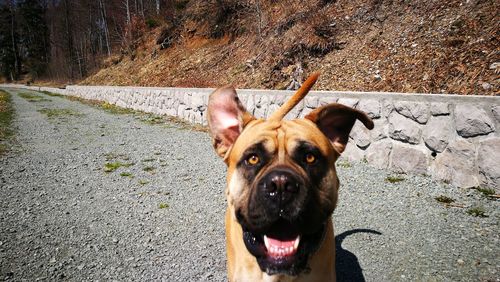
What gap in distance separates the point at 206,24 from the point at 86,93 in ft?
38.4

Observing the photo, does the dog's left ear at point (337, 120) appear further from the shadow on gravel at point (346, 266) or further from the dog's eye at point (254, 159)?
the shadow on gravel at point (346, 266)

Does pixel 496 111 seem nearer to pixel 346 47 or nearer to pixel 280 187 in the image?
pixel 280 187

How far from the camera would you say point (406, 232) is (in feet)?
12.0

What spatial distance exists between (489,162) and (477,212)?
2.44ft

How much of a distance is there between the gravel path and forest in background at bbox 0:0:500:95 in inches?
132

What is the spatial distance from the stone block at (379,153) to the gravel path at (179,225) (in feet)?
0.62

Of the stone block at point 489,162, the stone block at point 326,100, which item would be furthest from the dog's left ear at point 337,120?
the stone block at point 326,100

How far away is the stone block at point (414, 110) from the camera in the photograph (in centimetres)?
500

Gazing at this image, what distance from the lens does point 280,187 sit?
2.04 m

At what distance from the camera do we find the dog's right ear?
2.75 meters

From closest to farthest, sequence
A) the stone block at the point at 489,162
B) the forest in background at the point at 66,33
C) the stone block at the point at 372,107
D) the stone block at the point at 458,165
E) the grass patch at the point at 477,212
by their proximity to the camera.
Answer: the grass patch at the point at 477,212, the stone block at the point at 489,162, the stone block at the point at 458,165, the stone block at the point at 372,107, the forest in background at the point at 66,33

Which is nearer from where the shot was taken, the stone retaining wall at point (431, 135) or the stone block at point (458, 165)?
the stone retaining wall at point (431, 135)

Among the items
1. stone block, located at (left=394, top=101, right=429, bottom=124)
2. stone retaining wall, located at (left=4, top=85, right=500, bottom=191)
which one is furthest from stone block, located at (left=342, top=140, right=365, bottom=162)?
stone block, located at (left=394, top=101, right=429, bottom=124)

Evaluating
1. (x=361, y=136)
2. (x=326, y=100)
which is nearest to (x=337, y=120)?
(x=361, y=136)
